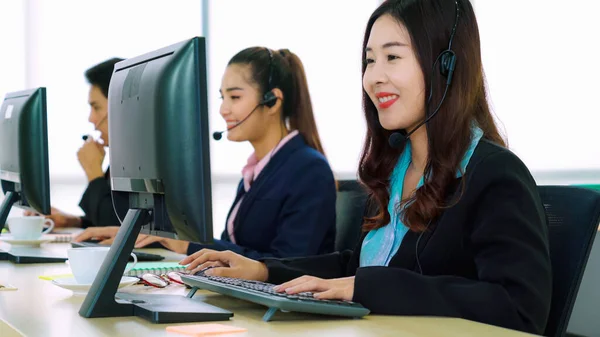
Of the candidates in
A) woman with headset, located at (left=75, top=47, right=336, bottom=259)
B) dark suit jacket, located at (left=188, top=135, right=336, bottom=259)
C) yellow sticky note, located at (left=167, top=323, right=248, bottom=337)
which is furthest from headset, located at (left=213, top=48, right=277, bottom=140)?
yellow sticky note, located at (left=167, top=323, right=248, bottom=337)

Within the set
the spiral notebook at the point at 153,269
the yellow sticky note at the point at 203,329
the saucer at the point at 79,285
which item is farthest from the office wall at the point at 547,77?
the yellow sticky note at the point at 203,329

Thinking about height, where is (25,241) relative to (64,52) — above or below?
below

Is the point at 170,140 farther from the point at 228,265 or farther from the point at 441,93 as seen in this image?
the point at 441,93

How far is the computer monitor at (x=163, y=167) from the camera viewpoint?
1087 mm

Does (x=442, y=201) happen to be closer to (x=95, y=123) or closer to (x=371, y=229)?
(x=371, y=229)

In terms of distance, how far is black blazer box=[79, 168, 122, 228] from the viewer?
9.72ft

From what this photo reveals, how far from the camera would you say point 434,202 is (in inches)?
52.5

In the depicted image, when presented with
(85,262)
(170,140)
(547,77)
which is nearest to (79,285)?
(85,262)

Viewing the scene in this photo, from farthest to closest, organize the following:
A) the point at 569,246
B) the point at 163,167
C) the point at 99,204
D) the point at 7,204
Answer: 1. the point at 99,204
2. the point at 7,204
3. the point at 569,246
4. the point at 163,167

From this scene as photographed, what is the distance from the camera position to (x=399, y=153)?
1.62 meters

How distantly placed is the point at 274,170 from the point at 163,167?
124 centimetres

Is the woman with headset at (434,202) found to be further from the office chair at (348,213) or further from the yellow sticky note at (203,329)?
the office chair at (348,213)

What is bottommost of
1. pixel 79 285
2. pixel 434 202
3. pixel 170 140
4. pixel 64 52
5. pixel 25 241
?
pixel 25 241

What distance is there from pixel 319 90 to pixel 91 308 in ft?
12.5
